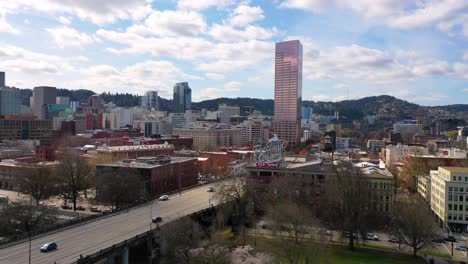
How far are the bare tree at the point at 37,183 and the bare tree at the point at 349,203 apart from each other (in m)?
43.6

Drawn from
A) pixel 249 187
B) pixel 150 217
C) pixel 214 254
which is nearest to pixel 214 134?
pixel 249 187

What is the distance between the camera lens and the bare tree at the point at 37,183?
6316 centimetres

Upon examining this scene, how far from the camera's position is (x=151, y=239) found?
4159 cm

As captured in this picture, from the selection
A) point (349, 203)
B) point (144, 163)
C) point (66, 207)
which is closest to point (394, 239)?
point (349, 203)

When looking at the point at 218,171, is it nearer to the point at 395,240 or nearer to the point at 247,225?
the point at 247,225

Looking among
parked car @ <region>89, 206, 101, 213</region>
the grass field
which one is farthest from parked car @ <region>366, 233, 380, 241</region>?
parked car @ <region>89, 206, 101, 213</region>

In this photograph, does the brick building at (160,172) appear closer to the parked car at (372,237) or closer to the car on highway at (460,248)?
the parked car at (372,237)

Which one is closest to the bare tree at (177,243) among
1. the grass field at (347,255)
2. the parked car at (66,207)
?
the grass field at (347,255)

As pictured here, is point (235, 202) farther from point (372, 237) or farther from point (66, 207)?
point (66, 207)

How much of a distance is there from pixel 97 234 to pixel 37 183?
28.8m

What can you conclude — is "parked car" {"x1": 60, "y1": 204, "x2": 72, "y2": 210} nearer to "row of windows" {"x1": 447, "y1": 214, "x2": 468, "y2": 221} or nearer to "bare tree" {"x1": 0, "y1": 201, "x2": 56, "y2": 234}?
"bare tree" {"x1": 0, "y1": 201, "x2": 56, "y2": 234}

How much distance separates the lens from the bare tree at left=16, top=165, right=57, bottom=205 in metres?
63.2

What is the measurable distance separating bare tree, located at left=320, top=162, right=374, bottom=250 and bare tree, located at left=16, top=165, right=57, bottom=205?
43643mm

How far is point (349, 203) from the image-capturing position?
49.5 meters
